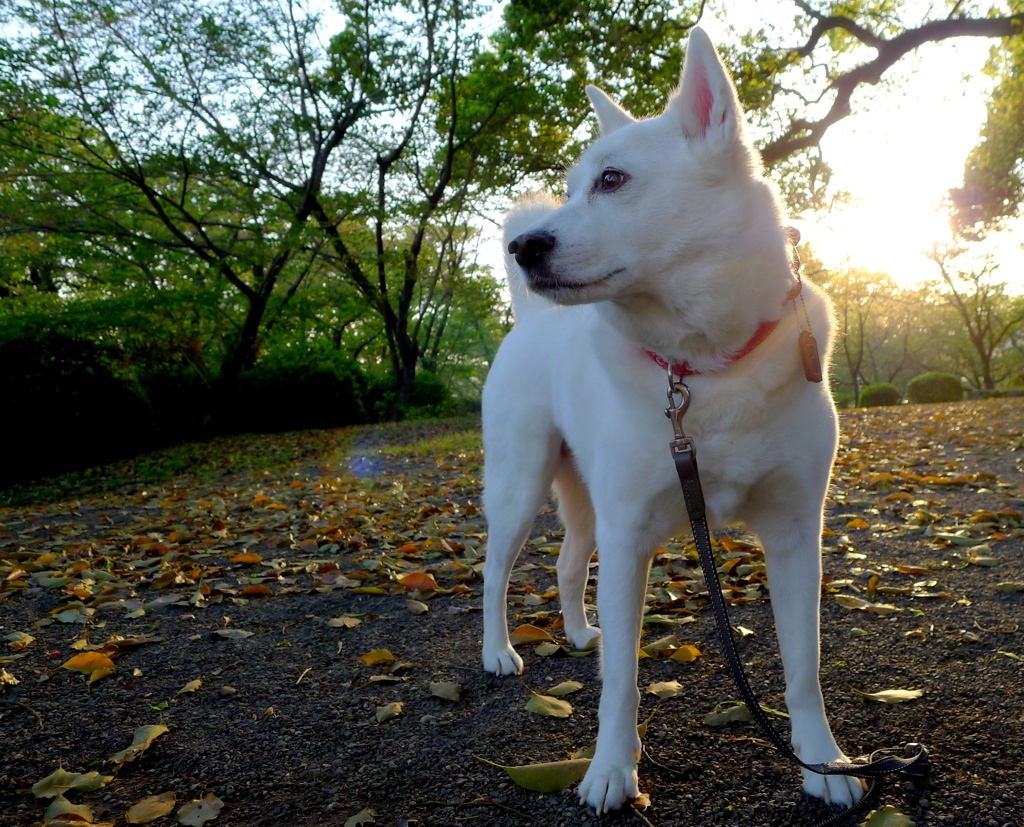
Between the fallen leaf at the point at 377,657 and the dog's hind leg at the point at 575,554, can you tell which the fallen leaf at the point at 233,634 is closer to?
the fallen leaf at the point at 377,657

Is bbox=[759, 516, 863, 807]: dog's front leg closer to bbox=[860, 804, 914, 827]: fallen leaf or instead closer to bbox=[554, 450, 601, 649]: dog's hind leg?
bbox=[860, 804, 914, 827]: fallen leaf

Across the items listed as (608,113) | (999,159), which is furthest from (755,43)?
(608,113)

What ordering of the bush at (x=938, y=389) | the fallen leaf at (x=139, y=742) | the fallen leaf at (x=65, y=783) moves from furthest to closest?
1. the bush at (x=938, y=389)
2. the fallen leaf at (x=139, y=742)
3. the fallen leaf at (x=65, y=783)

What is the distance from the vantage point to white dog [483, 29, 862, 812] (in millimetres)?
1767

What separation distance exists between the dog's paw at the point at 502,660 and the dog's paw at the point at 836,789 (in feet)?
3.87

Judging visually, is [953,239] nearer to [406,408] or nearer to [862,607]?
[406,408]

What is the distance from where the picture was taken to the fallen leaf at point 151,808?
1.83m

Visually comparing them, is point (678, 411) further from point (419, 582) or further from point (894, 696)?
point (419, 582)

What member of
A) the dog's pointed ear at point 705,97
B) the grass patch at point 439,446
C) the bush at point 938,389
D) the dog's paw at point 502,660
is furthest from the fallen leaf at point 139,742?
the bush at point 938,389

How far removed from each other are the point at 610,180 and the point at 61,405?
10635 mm

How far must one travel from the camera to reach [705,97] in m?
1.81

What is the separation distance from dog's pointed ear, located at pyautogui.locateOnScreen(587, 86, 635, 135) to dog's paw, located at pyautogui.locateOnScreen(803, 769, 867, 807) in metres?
2.00

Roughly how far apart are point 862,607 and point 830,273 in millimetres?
27266

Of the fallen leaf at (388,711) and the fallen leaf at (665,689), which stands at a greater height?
the fallen leaf at (665,689)
